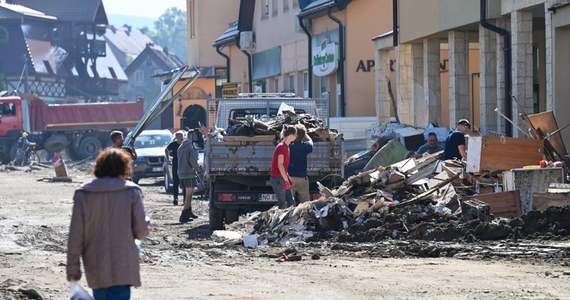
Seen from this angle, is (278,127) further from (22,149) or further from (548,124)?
(22,149)

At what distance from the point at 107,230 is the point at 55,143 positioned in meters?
57.2

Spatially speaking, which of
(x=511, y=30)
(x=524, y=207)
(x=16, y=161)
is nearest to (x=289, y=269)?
(x=524, y=207)

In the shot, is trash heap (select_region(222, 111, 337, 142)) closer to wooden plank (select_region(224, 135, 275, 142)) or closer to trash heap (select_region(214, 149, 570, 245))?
wooden plank (select_region(224, 135, 275, 142))

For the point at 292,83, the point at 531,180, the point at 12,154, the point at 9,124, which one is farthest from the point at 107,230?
the point at 12,154

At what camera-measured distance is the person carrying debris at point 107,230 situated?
8531 millimetres

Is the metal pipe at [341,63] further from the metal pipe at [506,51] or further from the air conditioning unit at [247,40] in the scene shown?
the metal pipe at [506,51]

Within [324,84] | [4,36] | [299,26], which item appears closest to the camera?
[324,84]

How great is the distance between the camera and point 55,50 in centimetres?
9775

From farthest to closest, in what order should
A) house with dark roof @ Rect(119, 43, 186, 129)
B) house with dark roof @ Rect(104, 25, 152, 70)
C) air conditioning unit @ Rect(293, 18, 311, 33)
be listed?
house with dark roof @ Rect(104, 25, 152, 70) < house with dark roof @ Rect(119, 43, 186, 129) < air conditioning unit @ Rect(293, 18, 311, 33)

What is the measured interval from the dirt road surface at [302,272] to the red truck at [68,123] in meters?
42.8

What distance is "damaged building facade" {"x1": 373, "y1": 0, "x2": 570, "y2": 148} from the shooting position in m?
23.0

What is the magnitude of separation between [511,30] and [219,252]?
1026 cm

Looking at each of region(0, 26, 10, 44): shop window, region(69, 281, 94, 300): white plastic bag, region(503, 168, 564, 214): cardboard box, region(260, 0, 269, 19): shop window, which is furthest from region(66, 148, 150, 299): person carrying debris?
region(0, 26, 10, 44): shop window

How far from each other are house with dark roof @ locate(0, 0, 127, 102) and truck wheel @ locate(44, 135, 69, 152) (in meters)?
25.8
